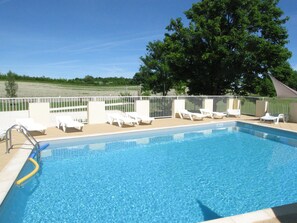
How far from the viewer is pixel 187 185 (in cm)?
607

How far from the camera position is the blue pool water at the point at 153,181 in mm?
4707

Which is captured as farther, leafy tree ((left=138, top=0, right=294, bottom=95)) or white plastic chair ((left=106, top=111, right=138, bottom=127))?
leafy tree ((left=138, top=0, right=294, bottom=95))

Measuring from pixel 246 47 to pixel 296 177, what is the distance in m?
13.4

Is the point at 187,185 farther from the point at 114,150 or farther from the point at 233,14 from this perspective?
the point at 233,14

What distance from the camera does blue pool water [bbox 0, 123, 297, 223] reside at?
185 inches

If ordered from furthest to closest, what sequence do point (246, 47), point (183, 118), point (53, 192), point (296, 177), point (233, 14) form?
point (233, 14)
point (246, 47)
point (183, 118)
point (296, 177)
point (53, 192)

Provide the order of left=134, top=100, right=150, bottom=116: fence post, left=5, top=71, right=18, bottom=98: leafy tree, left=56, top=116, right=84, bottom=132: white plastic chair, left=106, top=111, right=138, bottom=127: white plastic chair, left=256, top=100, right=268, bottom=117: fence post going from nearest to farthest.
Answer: left=56, top=116, right=84, bottom=132: white plastic chair < left=106, top=111, right=138, bottom=127: white plastic chair < left=134, top=100, right=150, bottom=116: fence post < left=256, top=100, right=268, bottom=117: fence post < left=5, top=71, right=18, bottom=98: leafy tree

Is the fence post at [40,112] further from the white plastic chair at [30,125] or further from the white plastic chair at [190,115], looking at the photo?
the white plastic chair at [190,115]

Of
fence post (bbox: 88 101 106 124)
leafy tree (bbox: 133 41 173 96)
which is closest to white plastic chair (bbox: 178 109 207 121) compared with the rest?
fence post (bbox: 88 101 106 124)

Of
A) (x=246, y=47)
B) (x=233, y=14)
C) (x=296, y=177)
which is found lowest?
(x=296, y=177)

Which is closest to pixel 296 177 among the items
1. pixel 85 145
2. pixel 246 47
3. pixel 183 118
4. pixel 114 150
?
pixel 114 150

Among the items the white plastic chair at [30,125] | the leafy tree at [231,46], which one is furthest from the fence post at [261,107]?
the white plastic chair at [30,125]

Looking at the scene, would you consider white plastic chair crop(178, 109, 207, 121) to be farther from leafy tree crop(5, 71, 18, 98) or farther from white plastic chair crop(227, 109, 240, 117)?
leafy tree crop(5, 71, 18, 98)

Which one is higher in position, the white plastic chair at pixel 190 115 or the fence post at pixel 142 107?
the fence post at pixel 142 107
